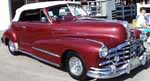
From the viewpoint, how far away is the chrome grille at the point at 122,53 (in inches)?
284

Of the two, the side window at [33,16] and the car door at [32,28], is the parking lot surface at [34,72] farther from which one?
the side window at [33,16]

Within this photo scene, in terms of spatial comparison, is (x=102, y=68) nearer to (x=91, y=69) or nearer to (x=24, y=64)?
(x=91, y=69)

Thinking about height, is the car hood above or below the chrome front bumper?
above

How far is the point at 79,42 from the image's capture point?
7500 millimetres

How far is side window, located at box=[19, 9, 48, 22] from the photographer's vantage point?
29.8ft

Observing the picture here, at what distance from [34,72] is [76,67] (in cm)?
147

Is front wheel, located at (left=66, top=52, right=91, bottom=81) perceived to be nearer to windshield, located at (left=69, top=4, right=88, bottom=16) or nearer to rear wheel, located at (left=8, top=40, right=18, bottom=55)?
windshield, located at (left=69, top=4, right=88, bottom=16)

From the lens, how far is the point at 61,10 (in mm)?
9047

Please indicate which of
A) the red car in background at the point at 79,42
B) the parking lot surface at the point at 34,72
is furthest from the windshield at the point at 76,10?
the parking lot surface at the point at 34,72

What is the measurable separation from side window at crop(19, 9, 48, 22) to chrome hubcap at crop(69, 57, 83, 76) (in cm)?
160

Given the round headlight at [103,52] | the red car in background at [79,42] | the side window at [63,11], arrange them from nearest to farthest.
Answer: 1. the round headlight at [103,52]
2. the red car in background at [79,42]
3. the side window at [63,11]

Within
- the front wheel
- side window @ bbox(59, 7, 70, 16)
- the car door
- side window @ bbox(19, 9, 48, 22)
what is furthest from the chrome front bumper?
side window @ bbox(19, 9, 48, 22)

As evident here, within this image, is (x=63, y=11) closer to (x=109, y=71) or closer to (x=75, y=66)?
(x=75, y=66)

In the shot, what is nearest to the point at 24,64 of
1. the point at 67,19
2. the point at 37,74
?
the point at 37,74
